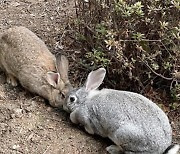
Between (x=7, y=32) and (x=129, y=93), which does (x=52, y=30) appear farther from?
(x=129, y=93)

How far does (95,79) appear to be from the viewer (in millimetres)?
5246

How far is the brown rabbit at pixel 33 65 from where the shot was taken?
18.1 ft

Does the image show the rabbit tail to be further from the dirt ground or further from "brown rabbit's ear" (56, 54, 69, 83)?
"brown rabbit's ear" (56, 54, 69, 83)

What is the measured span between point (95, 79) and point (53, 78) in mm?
497

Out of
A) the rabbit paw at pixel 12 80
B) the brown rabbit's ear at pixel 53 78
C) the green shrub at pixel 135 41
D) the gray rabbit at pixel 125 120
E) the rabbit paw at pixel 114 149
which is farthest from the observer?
the rabbit paw at pixel 12 80

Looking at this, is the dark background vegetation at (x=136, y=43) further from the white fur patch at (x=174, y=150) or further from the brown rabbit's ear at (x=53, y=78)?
the white fur patch at (x=174, y=150)

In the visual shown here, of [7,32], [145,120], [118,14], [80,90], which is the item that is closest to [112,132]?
[145,120]

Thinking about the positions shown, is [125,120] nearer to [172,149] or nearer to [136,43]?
[172,149]

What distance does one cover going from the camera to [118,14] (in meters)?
5.04

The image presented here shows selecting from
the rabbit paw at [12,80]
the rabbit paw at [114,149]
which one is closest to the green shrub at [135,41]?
the rabbit paw at [114,149]

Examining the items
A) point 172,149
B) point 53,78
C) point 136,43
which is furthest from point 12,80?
point 172,149

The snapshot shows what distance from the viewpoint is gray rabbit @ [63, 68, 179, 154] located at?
4.70 meters

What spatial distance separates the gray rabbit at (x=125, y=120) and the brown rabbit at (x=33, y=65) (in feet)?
1.36

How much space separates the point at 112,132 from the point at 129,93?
419 mm
